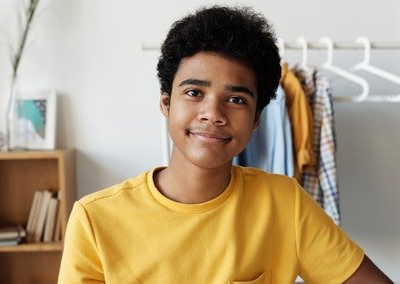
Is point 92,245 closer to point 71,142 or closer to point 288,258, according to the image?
point 288,258

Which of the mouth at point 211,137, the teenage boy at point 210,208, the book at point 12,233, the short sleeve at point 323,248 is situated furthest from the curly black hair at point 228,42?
the book at point 12,233

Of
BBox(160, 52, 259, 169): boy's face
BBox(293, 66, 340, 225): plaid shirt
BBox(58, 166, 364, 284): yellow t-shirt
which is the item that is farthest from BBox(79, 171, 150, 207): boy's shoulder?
BBox(293, 66, 340, 225): plaid shirt

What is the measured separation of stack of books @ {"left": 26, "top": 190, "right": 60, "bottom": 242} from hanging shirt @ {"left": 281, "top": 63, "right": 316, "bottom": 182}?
928 millimetres

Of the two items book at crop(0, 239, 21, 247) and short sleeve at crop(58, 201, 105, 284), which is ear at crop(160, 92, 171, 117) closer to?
short sleeve at crop(58, 201, 105, 284)

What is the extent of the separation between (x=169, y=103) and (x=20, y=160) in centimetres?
117

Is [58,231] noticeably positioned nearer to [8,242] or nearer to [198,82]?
[8,242]

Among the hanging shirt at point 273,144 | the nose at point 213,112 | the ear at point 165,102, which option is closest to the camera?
the nose at point 213,112

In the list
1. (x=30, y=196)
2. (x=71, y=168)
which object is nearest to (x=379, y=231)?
(x=71, y=168)

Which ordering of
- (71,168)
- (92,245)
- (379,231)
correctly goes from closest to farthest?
(92,245) → (71,168) → (379,231)

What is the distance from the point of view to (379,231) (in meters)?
1.91

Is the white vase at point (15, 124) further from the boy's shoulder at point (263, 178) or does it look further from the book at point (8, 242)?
the boy's shoulder at point (263, 178)

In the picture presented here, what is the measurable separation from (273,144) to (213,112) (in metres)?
0.71

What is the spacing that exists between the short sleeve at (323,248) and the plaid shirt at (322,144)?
61 cm

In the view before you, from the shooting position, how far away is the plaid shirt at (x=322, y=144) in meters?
1.42
